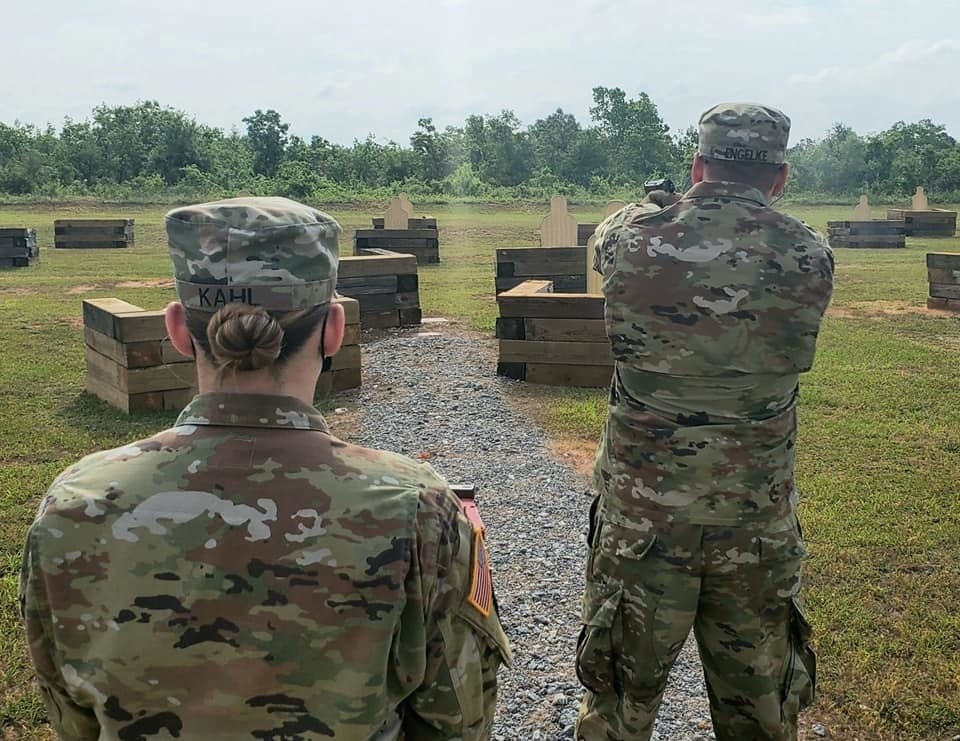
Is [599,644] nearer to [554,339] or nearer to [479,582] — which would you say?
[479,582]

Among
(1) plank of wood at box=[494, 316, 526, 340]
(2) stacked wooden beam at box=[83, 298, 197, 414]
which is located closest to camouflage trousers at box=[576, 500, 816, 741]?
(2) stacked wooden beam at box=[83, 298, 197, 414]

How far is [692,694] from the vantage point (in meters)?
3.94

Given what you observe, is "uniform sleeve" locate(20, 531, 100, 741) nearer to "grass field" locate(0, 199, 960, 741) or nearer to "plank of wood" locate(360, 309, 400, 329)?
"grass field" locate(0, 199, 960, 741)

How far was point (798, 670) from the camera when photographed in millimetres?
2869

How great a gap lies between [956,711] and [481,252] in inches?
793

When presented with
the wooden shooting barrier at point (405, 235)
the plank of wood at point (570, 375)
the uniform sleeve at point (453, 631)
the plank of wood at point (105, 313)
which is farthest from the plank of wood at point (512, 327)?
the wooden shooting barrier at point (405, 235)

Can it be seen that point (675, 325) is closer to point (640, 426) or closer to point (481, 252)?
point (640, 426)

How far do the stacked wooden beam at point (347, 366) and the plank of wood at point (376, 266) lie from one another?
2854 mm

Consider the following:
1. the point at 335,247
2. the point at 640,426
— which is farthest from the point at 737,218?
the point at 335,247

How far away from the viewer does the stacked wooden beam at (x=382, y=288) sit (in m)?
11.8

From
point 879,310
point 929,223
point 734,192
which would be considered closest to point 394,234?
point 879,310

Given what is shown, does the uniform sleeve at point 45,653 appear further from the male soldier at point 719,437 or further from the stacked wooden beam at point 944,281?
the stacked wooden beam at point 944,281

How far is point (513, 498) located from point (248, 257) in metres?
4.67

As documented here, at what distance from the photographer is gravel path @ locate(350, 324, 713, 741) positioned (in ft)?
12.6
